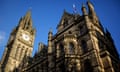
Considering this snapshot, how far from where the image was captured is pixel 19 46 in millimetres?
49750

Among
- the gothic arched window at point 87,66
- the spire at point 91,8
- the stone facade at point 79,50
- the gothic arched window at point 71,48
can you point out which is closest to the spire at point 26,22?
the stone facade at point 79,50

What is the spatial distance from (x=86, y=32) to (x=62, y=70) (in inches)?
313

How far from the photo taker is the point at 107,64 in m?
22.4

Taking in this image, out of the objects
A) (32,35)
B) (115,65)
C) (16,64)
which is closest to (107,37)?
(115,65)

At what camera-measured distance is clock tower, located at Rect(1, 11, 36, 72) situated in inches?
1778

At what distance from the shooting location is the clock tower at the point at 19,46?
4517 centimetres

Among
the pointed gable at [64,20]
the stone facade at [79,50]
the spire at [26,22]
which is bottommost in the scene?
the stone facade at [79,50]

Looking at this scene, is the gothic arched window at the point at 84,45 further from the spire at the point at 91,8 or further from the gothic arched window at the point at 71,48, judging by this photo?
the spire at the point at 91,8

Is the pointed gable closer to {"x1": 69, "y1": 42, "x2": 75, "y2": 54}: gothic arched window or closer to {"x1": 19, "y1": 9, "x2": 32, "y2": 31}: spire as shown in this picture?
{"x1": 69, "y1": 42, "x2": 75, "y2": 54}: gothic arched window

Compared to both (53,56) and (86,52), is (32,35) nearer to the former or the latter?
(53,56)

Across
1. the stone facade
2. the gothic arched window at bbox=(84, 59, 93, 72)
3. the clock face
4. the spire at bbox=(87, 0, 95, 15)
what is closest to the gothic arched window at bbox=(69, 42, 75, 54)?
the stone facade

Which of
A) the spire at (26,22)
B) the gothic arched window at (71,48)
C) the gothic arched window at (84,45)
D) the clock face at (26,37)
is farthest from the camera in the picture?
the spire at (26,22)

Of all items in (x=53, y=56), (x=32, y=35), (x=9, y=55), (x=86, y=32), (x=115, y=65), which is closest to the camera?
(x=115, y=65)

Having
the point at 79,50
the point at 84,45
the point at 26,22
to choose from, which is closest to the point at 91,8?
the point at 84,45
